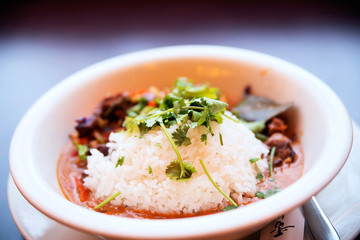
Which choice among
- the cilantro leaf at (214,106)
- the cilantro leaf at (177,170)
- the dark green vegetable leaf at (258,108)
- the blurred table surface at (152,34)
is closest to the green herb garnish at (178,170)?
the cilantro leaf at (177,170)

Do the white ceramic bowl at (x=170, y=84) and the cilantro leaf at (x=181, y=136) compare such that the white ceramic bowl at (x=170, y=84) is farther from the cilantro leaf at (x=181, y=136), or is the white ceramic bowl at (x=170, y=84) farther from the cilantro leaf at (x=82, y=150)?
the cilantro leaf at (x=181, y=136)

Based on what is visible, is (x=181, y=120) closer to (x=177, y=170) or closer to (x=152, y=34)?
(x=177, y=170)

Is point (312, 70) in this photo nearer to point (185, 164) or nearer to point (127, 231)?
point (185, 164)

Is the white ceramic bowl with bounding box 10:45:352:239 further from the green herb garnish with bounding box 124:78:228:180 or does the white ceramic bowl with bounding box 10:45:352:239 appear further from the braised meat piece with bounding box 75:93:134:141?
the green herb garnish with bounding box 124:78:228:180

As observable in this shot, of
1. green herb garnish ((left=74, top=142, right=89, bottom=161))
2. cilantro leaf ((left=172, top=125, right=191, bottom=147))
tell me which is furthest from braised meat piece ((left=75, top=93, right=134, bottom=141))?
cilantro leaf ((left=172, top=125, right=191, bottom=147))

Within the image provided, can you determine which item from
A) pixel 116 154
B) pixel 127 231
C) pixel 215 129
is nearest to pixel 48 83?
pixel 116 154

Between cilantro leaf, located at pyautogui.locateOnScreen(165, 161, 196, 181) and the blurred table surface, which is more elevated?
the blurred table surface

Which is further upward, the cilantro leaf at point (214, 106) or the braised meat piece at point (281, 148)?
the cilantro leaf at point (214, 106)
